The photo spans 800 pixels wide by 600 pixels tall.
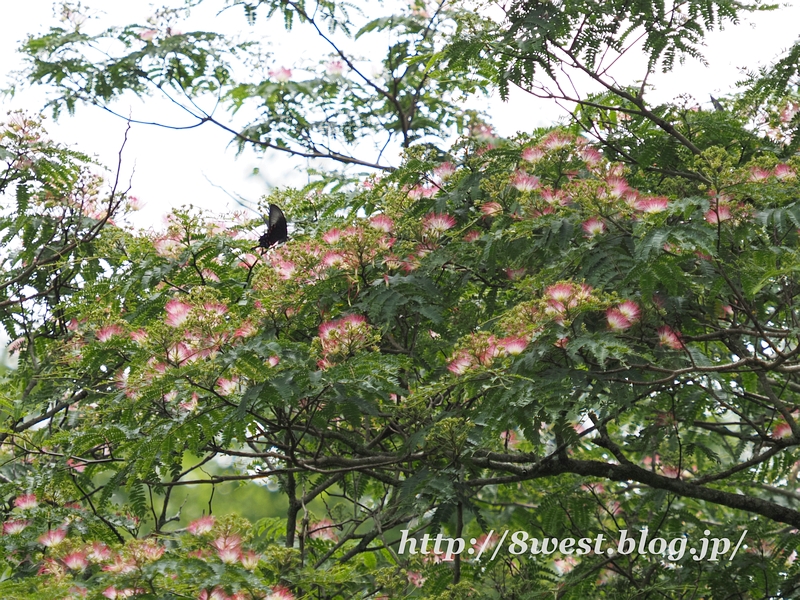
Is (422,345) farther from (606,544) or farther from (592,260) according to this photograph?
(606,544)

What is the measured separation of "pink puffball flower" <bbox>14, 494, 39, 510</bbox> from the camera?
173 inches

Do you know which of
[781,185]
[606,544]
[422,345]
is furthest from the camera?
[606,544]

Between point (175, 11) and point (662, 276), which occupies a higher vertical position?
point (175, 11)

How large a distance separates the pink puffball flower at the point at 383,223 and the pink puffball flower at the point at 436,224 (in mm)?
191

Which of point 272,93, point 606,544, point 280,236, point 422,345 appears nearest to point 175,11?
point 272,93

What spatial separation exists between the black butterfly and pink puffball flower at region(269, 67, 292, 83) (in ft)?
8.75

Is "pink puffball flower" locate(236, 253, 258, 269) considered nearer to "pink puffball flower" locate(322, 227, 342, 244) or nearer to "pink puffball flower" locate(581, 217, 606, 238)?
"pink puffball flower" locate(322, 227, 342, 244)

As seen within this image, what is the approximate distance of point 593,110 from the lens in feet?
17.3

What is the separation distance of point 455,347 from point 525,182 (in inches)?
37.4

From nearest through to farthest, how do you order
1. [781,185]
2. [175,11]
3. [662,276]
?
[662,276] < [781,185] < [175,11]

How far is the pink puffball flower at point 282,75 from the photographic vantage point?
7.10 m

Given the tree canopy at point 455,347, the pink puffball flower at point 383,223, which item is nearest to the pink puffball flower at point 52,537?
the tree canopy at point 455,347

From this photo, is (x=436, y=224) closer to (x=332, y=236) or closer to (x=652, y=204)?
(x=332, y=236)

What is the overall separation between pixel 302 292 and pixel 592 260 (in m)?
1.22
